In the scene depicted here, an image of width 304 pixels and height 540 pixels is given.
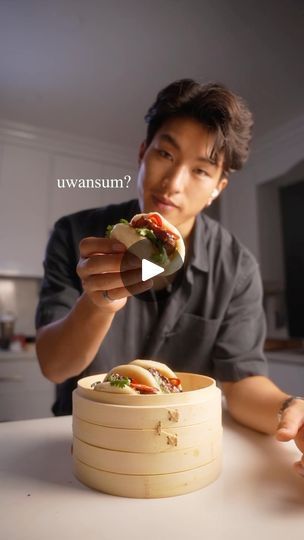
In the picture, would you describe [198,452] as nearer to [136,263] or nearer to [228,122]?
[136,263]

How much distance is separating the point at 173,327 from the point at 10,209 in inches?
16.9

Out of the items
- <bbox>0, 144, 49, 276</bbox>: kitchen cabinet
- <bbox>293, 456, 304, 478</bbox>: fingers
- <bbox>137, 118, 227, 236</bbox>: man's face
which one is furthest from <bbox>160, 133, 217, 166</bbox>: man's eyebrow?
<bbox>293, 456, 304, 478</bbox>: fingers

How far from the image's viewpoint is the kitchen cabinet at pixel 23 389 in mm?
789

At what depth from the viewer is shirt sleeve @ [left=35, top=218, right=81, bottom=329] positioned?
0.57m

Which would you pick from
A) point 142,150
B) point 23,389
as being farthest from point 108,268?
point 23,389

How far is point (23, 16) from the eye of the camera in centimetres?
60

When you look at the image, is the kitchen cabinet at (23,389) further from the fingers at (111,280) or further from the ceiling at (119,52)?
the ceiling at (119,52)

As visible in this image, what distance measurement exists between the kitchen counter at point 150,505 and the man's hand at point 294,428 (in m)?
0.02

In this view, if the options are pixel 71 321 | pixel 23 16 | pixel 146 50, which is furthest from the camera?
pixel 146 50

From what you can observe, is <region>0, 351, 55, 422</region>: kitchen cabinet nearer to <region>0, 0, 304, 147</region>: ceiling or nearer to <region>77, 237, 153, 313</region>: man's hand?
<region>77, 237, 153, 313</region>: man's hand

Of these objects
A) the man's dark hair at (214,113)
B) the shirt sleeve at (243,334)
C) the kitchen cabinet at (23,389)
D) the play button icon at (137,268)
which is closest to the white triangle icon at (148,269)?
the play button icon at (137,268)

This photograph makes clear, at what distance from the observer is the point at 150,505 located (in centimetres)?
29

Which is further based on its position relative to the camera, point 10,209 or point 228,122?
point 10,209

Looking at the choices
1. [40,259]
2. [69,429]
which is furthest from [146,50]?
[40,259]
